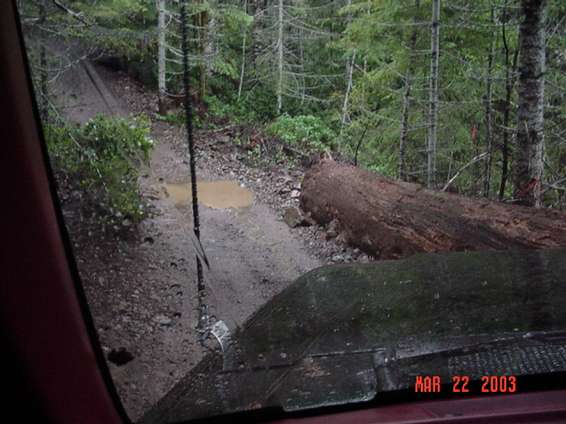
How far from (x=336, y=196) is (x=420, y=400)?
237 cm

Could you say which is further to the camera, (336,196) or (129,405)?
(336,196)

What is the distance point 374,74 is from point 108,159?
319 centimetres

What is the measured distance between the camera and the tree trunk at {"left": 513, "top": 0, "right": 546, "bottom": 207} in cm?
415

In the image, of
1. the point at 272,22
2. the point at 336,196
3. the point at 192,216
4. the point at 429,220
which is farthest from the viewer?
the point at 336,196

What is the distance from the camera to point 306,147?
3752mm

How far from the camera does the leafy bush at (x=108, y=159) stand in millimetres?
1794

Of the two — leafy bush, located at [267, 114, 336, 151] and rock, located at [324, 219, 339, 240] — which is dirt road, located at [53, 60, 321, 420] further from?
leafy bush, located at [267, 114, 336, 151]

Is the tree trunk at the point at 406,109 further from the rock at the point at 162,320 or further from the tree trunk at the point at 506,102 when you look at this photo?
the rock at the point at 162,320

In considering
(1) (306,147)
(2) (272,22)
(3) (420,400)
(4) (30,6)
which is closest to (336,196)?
(1) (306,147)

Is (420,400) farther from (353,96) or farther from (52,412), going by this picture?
(353,96)

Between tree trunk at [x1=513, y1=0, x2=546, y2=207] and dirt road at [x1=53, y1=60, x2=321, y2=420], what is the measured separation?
2600 mm

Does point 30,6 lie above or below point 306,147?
above

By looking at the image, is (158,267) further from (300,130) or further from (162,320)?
(300,130)

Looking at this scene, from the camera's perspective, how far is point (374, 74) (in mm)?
4621
